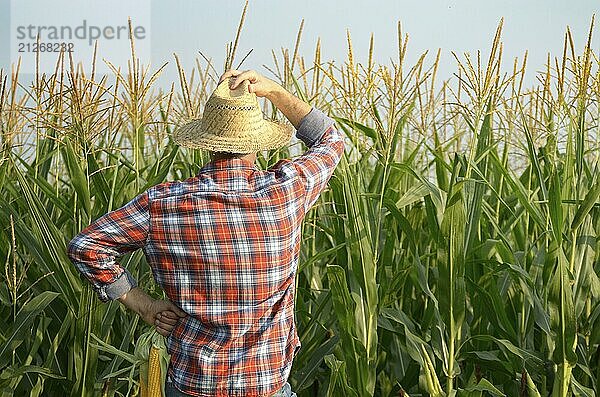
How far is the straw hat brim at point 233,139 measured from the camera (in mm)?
1542

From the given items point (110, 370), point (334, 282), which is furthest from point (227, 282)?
point (110, 370)

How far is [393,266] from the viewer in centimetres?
220

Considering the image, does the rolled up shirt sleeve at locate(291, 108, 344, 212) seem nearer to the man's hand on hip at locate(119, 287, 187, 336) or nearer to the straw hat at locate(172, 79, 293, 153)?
the straw hat at locate(172, 79, 293, 153)

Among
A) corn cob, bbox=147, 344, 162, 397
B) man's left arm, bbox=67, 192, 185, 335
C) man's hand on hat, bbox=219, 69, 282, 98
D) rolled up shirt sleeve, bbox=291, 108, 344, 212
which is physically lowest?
corn cob, bbox=147, 344, 162, 397

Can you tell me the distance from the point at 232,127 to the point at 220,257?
21 centimetres

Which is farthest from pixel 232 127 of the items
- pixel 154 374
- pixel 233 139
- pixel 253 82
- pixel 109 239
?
pixel 154 374

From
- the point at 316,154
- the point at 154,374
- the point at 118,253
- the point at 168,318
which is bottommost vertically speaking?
the point at 154,374

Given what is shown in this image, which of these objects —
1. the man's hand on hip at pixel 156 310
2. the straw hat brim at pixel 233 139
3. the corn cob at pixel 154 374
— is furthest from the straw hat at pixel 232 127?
the corn cob at pixel 154 374

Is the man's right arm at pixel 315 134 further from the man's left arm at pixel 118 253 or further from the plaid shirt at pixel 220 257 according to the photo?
the man's left arm at pixel 118 253

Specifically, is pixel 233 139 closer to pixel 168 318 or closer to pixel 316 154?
pixel 316 154

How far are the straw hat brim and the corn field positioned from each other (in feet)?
0.91

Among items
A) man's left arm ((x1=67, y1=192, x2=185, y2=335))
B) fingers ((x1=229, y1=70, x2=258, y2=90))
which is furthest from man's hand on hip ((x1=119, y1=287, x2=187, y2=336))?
fingers ((x1=229, y1=70, x2=258, y2=90))

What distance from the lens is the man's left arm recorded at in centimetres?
154

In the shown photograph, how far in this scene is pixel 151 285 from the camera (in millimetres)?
2225
